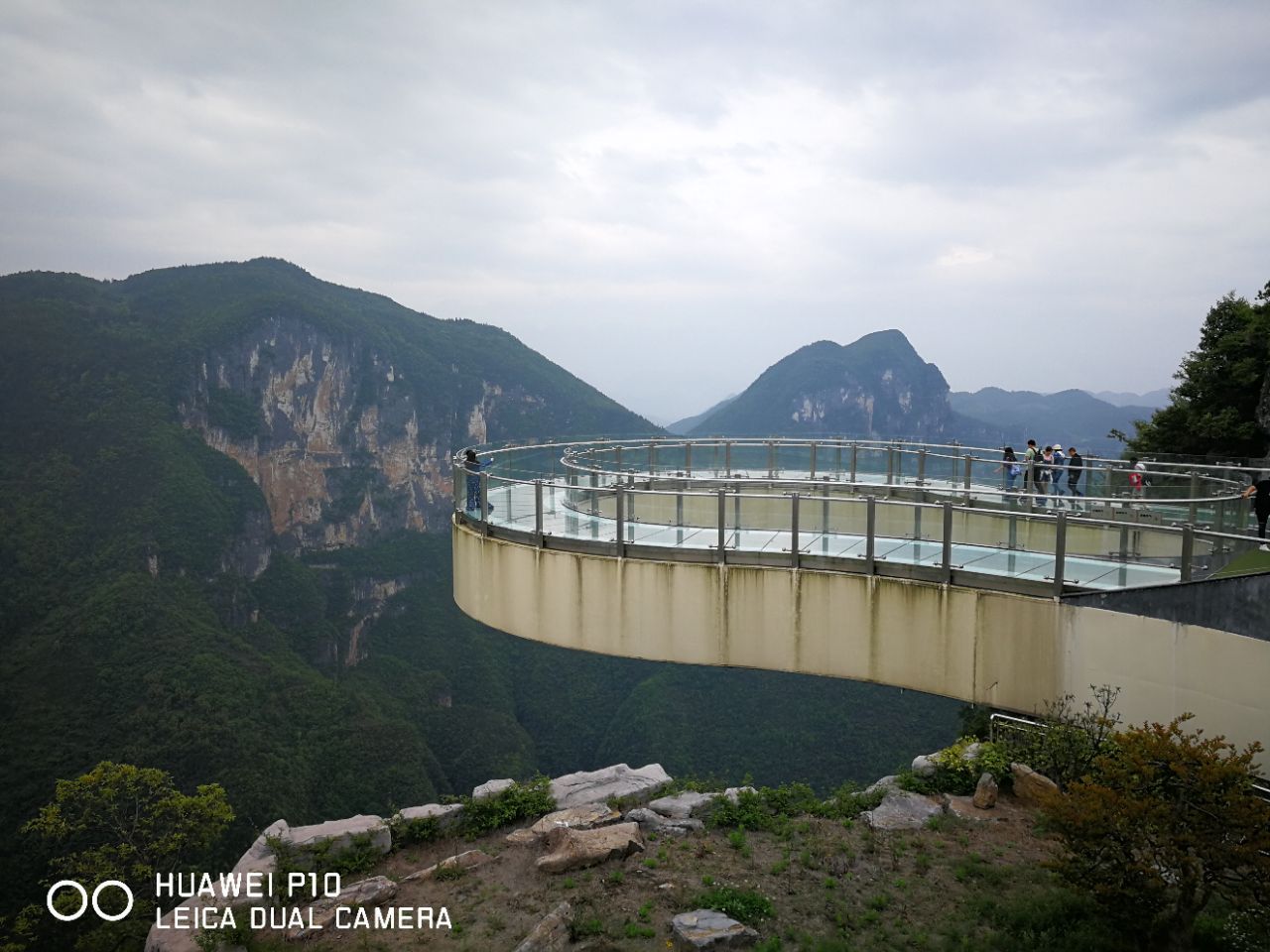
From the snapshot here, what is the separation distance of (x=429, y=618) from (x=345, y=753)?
52.8 m

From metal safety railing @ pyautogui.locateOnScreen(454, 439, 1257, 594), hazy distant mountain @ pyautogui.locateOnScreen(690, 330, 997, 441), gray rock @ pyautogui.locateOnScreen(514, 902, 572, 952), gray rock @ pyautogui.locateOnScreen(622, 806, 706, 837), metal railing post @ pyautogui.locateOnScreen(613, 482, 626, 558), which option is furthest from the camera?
hazy distant mountain @ pyautogui.locateOnScreen(690, 330, 997, 441)

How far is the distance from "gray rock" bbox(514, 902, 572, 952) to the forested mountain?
52.8 metres

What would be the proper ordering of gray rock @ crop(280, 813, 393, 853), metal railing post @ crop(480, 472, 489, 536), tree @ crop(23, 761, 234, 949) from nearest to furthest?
gray rock @ crop(280, 813, 393, 853) → metal railing post @ crop(480, 472, 489, 536) → tree @ crop(23, 761, 234, 949)

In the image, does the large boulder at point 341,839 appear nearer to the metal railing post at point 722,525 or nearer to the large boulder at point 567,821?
the large boulder at point 567,821

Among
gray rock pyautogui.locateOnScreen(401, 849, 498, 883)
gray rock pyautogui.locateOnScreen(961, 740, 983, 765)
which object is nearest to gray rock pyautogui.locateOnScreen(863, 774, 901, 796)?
gray rock pyautogui.locateOnScreen(961, 740, 983, 765)

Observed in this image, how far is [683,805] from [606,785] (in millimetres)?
2954

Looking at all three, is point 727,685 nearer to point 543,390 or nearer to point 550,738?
point 550,738

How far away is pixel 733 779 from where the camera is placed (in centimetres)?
7375

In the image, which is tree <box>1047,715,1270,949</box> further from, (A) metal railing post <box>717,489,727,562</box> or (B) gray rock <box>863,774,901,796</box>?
(A) metal railing post <box>717,489,727,562</box>

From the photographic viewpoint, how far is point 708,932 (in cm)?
756

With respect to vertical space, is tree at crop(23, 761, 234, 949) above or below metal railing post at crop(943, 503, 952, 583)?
below

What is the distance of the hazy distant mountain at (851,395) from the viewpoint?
177750 mm

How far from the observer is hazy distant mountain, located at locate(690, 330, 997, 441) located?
6998 inches

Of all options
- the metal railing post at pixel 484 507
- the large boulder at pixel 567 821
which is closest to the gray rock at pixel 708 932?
the large boulder at pixel 567 821
